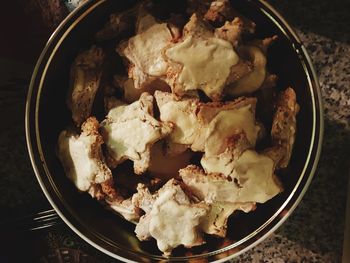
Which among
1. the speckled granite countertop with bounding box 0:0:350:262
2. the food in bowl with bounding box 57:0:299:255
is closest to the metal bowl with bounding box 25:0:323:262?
the food in bowl with bounding box 57:0:299:255

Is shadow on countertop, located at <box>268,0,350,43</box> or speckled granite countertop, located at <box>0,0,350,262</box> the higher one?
shadow on countertop, located at <box>268,0,350,43</box>

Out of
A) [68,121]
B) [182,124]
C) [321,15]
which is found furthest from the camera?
[321,15]

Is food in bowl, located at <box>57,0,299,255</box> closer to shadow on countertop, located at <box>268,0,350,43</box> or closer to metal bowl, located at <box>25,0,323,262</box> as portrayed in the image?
metal bowl, located at <box>25,0,323,262</box>

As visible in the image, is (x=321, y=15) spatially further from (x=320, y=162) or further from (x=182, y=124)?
(x=182, y=124)

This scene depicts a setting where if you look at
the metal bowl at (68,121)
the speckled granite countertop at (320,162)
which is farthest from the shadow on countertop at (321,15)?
the metal bowl at (68,121)

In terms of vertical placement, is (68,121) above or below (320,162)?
above

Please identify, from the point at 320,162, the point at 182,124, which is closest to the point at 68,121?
the point at 182,124

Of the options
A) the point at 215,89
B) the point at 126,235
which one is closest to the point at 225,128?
the point at 215,89
